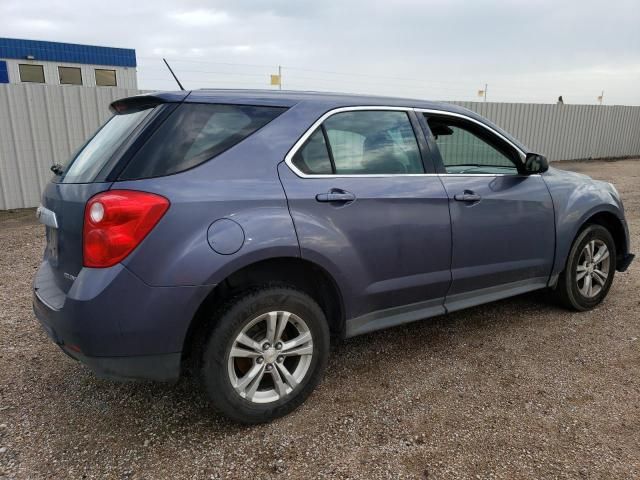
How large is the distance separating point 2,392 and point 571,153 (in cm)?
1976

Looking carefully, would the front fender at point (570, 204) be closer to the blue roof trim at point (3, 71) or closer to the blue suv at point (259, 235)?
the blue suv at point (259, 235)

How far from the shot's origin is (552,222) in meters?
3.61

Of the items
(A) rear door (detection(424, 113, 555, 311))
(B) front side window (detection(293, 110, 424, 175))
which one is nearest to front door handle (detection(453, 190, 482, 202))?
(A) rear door (detection(424, 113, 555, 311))

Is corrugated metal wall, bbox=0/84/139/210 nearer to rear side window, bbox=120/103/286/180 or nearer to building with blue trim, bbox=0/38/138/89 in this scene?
rear side window, bbox=120/103/286/180

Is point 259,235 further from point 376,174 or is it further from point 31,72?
point 31,72

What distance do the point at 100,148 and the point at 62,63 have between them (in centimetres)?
2640

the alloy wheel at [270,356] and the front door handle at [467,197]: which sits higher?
the front door handle at [467,197]

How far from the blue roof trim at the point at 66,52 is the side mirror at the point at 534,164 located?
87.1ft

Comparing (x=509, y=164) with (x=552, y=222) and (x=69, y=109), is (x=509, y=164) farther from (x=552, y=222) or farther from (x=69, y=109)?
(x=69, y=109)

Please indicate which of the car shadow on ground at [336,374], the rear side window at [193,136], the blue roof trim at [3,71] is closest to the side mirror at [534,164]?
the car shadow on ground at [336,374]

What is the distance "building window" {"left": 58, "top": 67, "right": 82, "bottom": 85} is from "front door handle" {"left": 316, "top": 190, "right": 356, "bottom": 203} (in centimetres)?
2651

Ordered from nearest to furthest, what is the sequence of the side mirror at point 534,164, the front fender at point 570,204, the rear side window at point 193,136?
the rear side window at point 193,136
the side mirror at point 534,164
the front fender at point 570,204

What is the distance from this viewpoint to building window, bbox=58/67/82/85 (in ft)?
81.2

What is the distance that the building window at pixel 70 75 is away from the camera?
2475 centimetres
